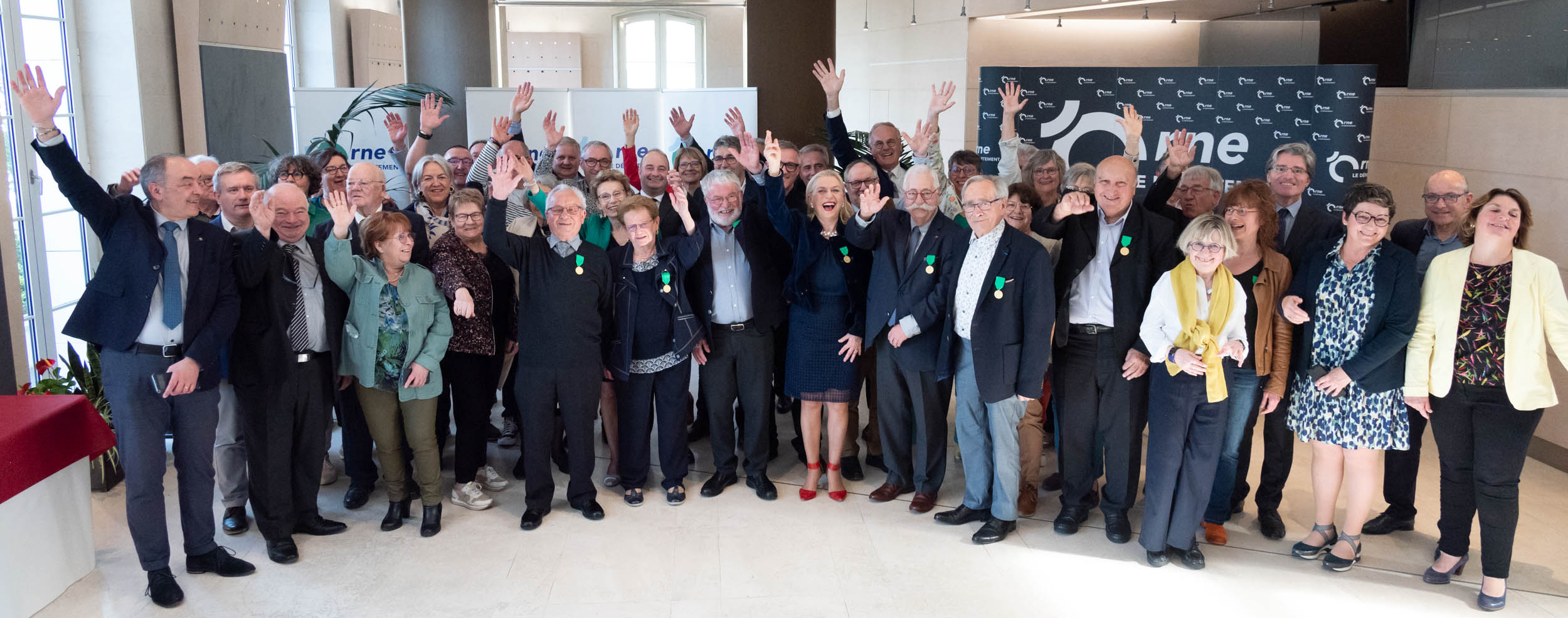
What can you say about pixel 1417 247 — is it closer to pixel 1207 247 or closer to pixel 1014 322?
pixel 1207 247

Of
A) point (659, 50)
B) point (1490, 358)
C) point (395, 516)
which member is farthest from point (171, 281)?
point (659, 50)

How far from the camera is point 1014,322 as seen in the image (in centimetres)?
412

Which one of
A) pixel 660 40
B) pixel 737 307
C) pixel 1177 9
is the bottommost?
pixel 737 307

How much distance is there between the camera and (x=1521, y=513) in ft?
15.5

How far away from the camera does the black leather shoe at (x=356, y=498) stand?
4.73 metres

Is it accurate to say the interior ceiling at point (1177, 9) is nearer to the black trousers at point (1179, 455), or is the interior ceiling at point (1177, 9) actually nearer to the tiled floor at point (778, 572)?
the tiled floor at point (778, 572)

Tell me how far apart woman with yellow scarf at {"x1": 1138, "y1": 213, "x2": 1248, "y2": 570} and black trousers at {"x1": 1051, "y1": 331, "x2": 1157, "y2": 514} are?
16 centimetres

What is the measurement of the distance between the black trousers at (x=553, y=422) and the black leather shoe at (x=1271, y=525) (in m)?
3.03

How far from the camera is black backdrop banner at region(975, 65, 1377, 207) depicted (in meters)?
6.53

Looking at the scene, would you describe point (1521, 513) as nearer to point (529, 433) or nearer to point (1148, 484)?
point (1148, 484)

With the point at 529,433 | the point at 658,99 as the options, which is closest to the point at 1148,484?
the point at 529,433

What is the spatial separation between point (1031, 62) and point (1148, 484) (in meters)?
6.44

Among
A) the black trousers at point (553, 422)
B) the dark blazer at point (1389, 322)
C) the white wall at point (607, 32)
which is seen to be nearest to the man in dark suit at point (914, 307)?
the black trousers at point (553, 422)

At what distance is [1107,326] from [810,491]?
5.32ft
